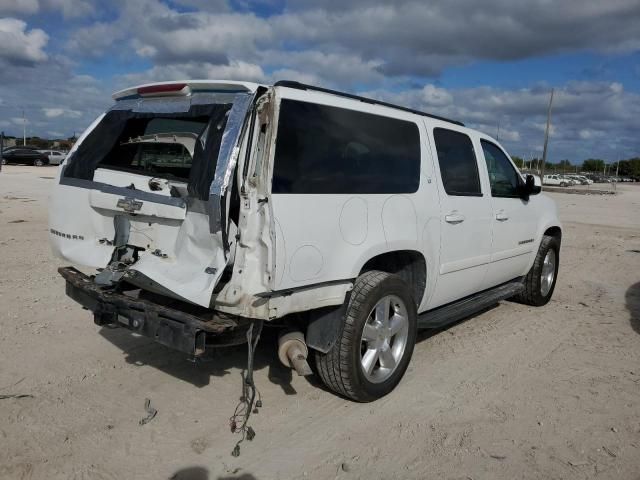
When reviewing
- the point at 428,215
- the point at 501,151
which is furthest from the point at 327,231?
the point at 501,151

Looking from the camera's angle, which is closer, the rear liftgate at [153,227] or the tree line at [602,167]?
the rear liftgate at [153,227]

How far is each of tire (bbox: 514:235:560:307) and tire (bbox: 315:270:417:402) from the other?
3072 mm

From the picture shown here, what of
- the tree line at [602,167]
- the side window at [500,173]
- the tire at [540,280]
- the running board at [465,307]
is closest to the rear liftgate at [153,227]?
the running board at [465,307]

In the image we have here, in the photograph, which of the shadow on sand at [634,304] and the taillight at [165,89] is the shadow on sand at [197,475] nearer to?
the taillight at [165,89]

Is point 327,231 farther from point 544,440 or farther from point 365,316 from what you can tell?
point 544,440

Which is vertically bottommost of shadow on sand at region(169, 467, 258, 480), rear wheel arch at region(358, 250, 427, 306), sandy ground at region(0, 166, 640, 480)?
shadow on sand at region(169, 467, 258, 480)

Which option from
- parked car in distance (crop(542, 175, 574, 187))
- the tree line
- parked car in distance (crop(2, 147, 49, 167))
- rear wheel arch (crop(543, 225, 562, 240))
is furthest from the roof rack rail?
the tree line

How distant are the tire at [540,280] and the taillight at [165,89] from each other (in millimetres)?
4806

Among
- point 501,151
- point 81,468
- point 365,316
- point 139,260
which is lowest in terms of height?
point 81,468

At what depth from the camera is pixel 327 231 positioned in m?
3.34

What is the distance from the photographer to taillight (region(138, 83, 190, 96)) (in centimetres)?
361

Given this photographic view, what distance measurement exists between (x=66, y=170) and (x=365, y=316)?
252 centimetres

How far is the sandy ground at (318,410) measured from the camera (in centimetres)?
318

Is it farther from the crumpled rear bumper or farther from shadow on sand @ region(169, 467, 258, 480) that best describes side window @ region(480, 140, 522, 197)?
shadow on sand @ region(169, 467, 258, 480)
